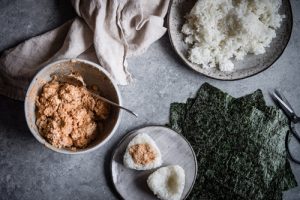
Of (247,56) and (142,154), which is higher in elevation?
(247,56)

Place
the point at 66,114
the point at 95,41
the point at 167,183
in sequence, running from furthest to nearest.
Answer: the point at 167,183
the point at 95,41
the point at 66,114

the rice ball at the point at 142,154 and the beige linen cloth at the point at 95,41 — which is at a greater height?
the beige linen cloth at the point at 95,41

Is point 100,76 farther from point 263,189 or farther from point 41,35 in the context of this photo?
point 263,189

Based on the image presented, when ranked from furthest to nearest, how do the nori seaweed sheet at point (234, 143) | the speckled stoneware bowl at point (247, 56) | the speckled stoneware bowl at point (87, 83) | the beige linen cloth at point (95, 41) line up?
1. the nori seaweed sheet at point (234, 143)
2. the speckled stoneware bowl at point (247, 56)
3. the beige linen cloth at point (95, 41)
4. the speckled stoneware bowl at point (87, 83)

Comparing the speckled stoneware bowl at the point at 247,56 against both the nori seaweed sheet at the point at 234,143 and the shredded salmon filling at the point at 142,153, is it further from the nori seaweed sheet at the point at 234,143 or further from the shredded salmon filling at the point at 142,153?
the shredded salmon filling at the point at 142,153

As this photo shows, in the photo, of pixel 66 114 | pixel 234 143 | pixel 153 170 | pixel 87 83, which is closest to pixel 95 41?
pixel 87 83

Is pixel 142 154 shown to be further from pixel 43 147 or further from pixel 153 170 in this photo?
pixel 43 147

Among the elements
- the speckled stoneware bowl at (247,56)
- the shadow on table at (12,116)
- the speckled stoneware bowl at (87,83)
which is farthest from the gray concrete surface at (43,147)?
the speckled stoneware bowl at (87,83)
